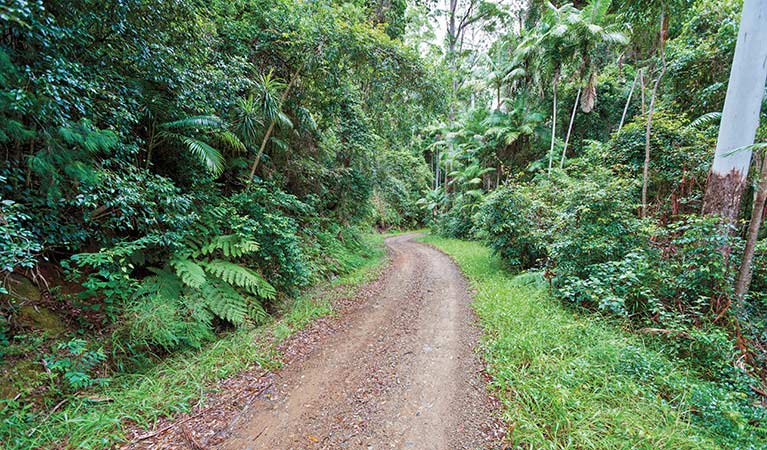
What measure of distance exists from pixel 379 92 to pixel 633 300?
6.44 m

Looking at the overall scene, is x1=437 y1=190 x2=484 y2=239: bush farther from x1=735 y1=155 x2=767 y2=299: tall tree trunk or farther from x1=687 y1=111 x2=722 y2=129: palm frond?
x1=735 y1=155 x2=767 y2=299: tall tree trunk

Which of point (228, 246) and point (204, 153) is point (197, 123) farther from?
point (228, 246)

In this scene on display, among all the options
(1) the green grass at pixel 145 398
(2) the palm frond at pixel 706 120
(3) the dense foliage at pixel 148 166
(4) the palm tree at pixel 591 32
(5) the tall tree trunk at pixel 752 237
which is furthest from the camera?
(4) the palm tree at pixel 591 32

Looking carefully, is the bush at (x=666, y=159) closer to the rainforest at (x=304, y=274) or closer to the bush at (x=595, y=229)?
the rainforest at (x=304, y=274)

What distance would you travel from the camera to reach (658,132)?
20.8 feet

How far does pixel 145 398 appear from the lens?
2.53 meters

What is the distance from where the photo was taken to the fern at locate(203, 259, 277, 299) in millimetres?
Answer: 4062

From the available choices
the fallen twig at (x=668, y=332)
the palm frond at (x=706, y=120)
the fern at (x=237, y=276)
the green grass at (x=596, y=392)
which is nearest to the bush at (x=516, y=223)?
the green grass at (x=596, y=392)

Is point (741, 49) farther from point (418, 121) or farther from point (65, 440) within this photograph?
point (65, 440)

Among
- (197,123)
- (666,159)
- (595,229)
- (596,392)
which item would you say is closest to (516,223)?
(595,229)

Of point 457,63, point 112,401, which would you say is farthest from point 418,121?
point 457,63

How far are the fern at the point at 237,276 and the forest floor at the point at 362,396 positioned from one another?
1.10 metres

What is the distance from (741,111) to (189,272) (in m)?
8.10

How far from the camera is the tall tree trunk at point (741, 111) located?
11.7ft
